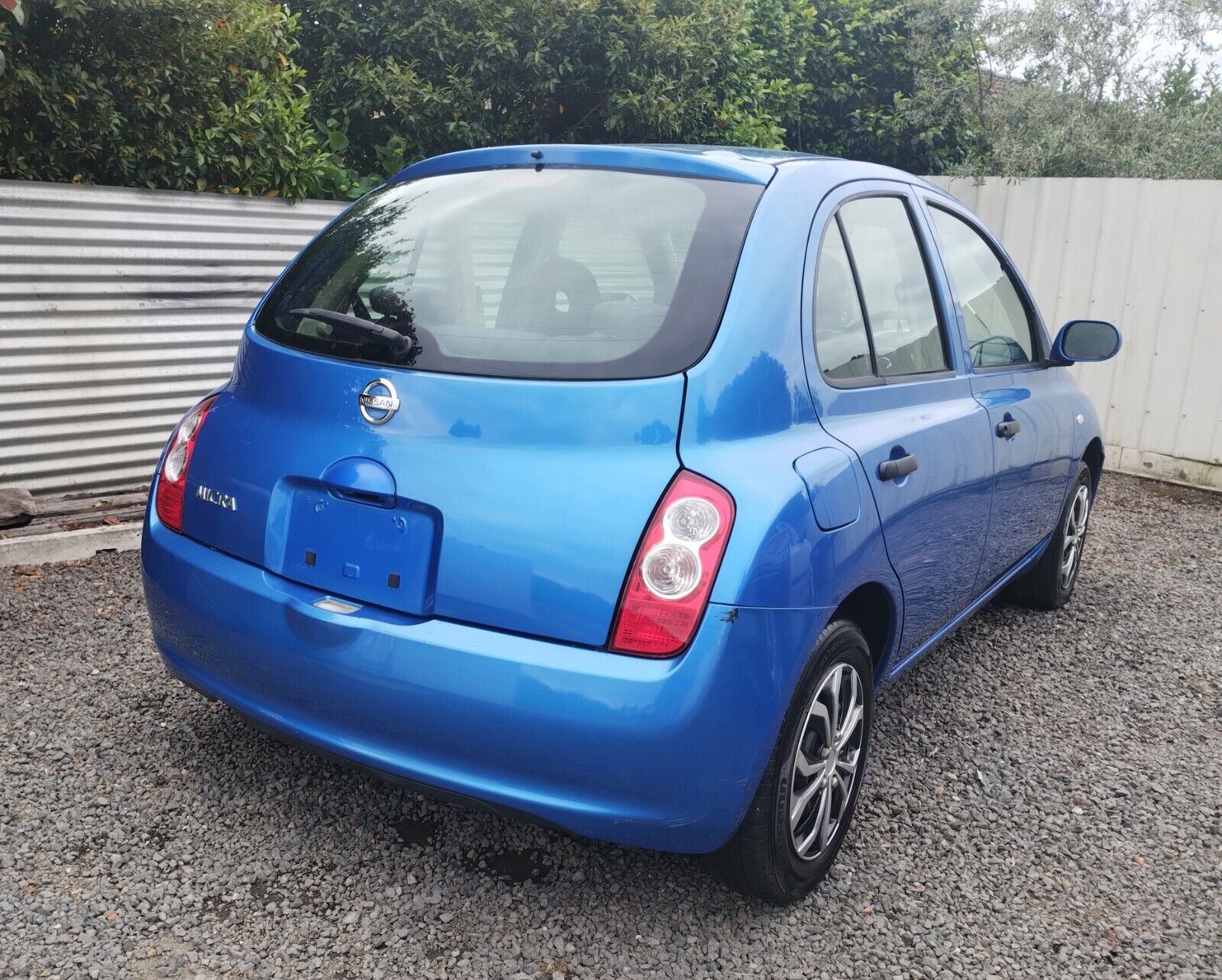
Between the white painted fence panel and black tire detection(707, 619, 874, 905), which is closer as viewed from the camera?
black tire detection(707, 619, 874, 905)

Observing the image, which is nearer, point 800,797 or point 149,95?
point 800,797

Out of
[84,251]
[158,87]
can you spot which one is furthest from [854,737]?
[158,87]

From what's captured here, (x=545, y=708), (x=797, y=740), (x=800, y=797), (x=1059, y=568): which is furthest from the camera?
(x=1059, y=568)

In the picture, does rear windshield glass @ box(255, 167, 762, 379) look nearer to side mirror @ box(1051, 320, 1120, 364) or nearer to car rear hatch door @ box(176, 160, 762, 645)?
car rear hatch door @ box(176, 160, 762, 645)

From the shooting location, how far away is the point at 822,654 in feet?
7.93

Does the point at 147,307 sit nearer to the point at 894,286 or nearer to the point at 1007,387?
the point at 894,286

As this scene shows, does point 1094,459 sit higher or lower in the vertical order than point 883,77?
lower

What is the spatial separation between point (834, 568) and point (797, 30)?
913cm

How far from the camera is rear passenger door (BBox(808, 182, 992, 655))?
8.67 ft

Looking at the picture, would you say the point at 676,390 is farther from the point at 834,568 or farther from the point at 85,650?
the point at 85,650

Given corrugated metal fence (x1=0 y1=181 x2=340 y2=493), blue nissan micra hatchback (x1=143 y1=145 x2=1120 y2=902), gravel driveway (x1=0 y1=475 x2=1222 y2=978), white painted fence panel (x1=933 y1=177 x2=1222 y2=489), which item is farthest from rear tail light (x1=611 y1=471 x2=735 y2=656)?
white painted fence panel (x1=933 y1=177 x2=1222 y2=489)

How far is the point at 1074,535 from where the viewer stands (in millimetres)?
4938

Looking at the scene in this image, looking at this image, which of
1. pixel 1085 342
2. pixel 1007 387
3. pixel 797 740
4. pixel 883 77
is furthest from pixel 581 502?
pixel 883 77

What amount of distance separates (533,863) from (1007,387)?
7.54ft
